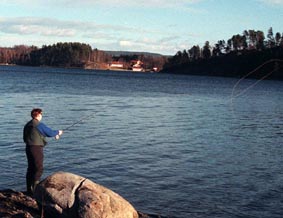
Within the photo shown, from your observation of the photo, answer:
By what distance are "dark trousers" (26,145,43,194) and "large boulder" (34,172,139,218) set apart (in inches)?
37.0

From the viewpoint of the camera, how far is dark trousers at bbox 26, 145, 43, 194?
11.1 meters

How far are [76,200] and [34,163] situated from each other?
1.82 m

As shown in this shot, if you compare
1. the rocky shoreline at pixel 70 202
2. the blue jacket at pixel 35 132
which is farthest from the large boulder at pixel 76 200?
the blue jacket at pixel 35 132

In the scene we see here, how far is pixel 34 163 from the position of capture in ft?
36.8

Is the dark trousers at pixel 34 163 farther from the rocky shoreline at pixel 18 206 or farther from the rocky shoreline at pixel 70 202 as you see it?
the rocky shoreline at pixel 70 202

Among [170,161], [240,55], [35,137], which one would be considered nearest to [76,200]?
[35,137]

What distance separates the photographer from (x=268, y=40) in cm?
17625

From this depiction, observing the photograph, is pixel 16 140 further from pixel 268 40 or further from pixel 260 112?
pixel 268 40

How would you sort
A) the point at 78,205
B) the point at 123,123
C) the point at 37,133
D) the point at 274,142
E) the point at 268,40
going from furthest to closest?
1. the point at 268,40
2. the point at 123,123
3. the point at 274,142
4. the point at 37,133
5. the point at 78,205

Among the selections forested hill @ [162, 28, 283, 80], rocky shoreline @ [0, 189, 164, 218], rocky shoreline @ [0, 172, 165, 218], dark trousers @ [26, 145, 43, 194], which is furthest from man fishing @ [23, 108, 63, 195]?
forested hill @ [162, 28, 283, 80]

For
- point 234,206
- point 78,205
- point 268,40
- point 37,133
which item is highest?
point 268,40

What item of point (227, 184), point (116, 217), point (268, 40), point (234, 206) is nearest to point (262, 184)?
point (227, 184)

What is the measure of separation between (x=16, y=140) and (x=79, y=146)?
10.2 ft

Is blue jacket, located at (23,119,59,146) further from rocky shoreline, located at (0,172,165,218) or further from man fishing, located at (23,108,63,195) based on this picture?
rocky shoreline, located at (0,172,165,218)
